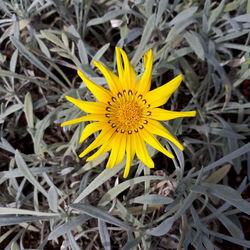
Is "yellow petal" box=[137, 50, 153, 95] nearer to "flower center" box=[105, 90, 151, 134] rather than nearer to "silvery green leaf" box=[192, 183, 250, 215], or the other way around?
"flower center" box=[105, 90, 151, 134]

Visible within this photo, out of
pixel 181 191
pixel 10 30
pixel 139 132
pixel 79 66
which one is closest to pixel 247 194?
pixel 181 191

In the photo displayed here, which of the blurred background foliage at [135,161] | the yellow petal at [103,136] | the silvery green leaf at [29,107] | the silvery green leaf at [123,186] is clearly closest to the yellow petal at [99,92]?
the yellow petal at [103,136]

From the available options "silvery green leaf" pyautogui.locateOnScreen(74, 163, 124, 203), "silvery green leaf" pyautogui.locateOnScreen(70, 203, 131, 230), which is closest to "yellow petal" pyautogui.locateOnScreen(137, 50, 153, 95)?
"silvery green leaf" pyautogui.locateOnScreen(74, 163, 124, 203)

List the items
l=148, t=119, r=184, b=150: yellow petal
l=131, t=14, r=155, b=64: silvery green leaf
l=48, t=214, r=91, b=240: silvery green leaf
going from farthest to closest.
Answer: l=131, t=14, r=155, b=64: silvery green leaf < l=48, t=214, r=91, b=240: silvery green leaf < l=148, t=119, r=184, b=150: yellow petal

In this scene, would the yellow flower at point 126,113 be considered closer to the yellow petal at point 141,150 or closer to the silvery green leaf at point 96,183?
the yellow petal at point 141,150

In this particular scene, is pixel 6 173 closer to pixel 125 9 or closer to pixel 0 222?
pixel 0 222

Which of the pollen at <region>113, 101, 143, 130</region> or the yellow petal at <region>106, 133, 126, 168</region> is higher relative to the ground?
the pollen at <region>113, 101, 143, 130</region>

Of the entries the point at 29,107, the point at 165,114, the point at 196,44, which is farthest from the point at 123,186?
the point at 196,44
